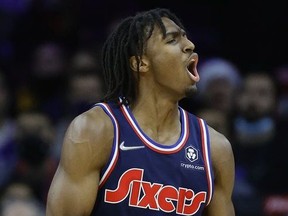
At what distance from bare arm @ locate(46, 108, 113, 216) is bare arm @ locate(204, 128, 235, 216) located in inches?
25.4

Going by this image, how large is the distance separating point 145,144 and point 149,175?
0.54 feet

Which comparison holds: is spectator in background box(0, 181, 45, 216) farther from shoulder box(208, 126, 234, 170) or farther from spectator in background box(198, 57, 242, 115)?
shoulder box(208, 126, 234, 170)

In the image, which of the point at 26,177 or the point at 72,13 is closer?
the point at 26,177

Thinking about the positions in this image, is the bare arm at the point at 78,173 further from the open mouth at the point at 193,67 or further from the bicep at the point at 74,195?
the open mouth at the point at 193,67

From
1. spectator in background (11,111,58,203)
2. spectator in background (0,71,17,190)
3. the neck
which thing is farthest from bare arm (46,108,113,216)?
spectator in background (0,71,17,190)

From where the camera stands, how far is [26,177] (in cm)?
747

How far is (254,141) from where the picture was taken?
7.57 meters

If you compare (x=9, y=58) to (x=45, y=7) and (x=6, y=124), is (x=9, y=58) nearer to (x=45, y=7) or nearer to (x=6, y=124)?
(x=45, y=7)

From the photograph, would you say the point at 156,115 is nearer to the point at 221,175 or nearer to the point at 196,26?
the point at 221,175

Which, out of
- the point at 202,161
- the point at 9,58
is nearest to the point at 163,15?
the point at 202,161

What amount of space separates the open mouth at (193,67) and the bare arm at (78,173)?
57 centimetres

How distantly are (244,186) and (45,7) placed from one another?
347cm

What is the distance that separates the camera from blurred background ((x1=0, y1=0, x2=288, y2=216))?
7301mm

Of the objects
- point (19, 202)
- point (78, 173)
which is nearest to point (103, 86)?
point (19, 202)
